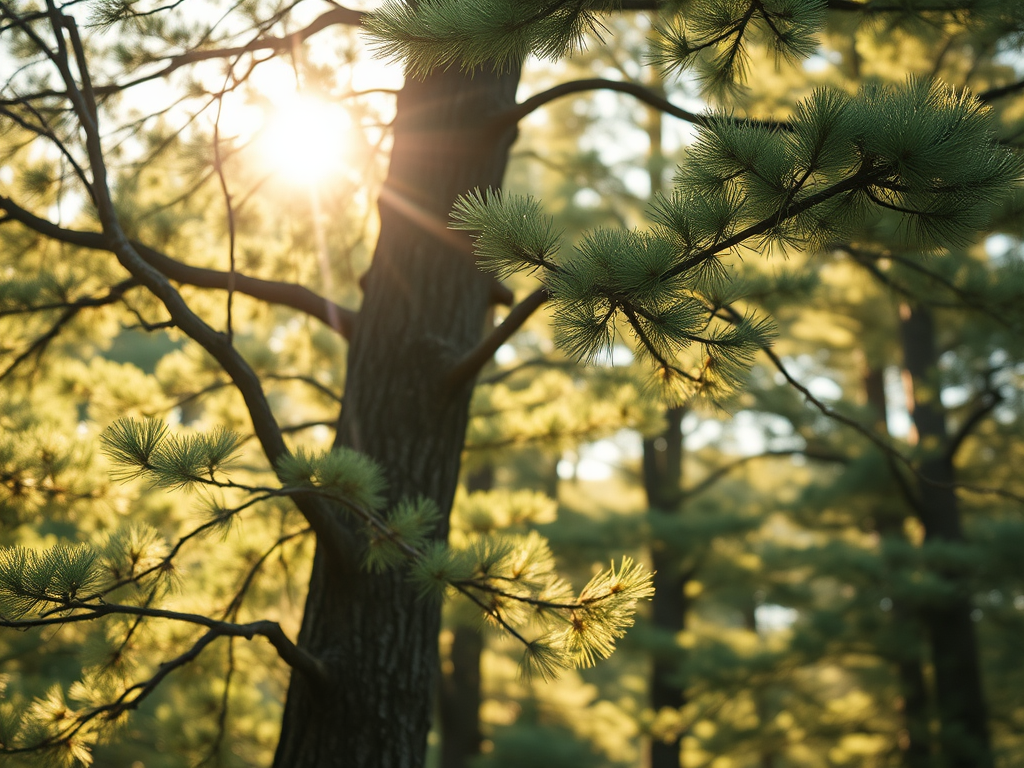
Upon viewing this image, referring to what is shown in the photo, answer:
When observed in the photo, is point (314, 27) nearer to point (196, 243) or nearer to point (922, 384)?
point (196, 243)

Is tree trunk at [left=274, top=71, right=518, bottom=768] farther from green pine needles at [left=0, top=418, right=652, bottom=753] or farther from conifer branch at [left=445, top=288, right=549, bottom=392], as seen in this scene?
green pine needles at [left=0, top=418, right=652, bottom=753]

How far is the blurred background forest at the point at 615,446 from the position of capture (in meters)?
2.53

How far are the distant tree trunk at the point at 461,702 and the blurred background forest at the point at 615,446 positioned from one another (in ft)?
0.11

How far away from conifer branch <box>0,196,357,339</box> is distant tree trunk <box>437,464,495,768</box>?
5.68m

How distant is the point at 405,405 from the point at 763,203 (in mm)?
1228

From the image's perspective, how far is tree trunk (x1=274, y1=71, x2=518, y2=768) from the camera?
6.17 feet

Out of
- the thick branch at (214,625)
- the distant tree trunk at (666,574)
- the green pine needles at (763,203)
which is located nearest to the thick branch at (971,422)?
the distant tree trunk at (666,574)

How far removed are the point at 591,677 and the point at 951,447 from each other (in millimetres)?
9509

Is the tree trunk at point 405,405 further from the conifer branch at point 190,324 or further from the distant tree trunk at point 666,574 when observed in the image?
the distant tree trunk at point 666,574

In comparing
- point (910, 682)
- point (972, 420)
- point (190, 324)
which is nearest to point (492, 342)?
point (190, 324)

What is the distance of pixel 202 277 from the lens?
212cm

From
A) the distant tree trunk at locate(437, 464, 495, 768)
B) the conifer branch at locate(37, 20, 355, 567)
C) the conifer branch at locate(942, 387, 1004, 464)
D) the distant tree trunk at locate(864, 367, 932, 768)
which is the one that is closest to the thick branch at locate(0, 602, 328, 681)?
the conifer branch at locate(37, 20, 355, 567)

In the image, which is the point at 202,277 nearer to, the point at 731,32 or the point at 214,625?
the point at 214,625

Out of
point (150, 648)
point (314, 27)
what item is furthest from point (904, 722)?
point (314, 27)
